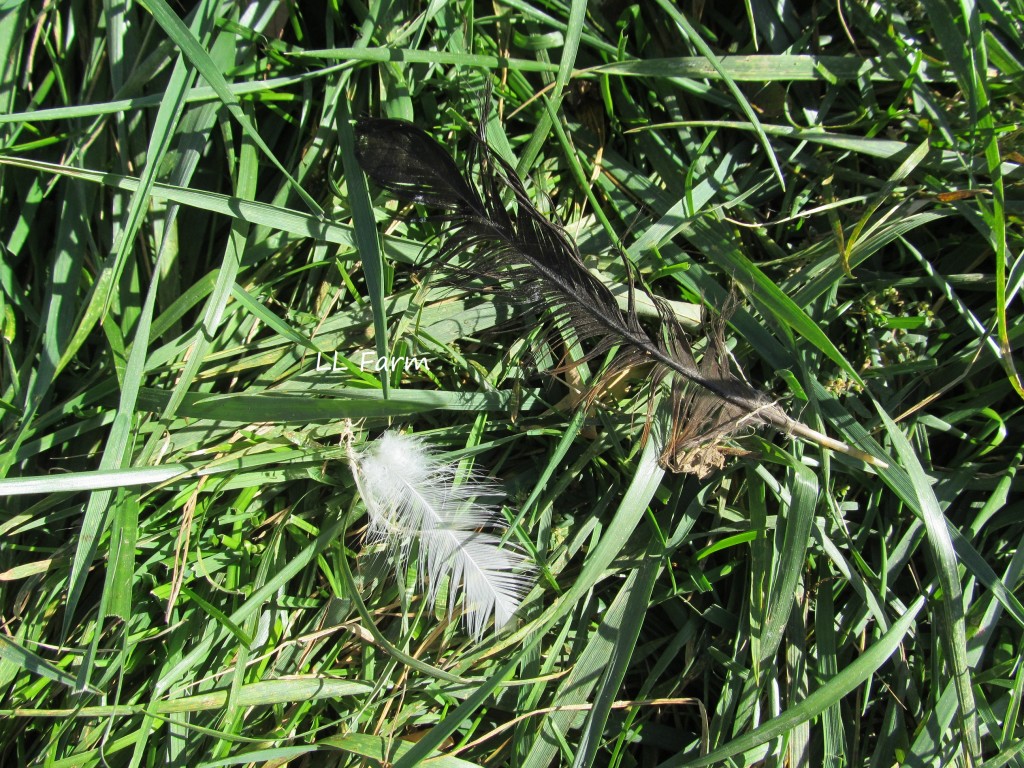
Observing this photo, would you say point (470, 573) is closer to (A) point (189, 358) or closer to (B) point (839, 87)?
(A) point (189, 358)

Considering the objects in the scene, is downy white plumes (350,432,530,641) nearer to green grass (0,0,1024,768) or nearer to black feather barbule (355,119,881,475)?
green grass (0,0,1024,768)

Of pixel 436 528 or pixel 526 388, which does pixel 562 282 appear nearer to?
pixel 526 388

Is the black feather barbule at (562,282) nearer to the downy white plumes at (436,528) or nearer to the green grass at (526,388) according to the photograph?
the green grass at (526,388)

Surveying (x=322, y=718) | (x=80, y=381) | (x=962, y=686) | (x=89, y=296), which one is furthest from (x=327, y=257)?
(x=962, y=686)

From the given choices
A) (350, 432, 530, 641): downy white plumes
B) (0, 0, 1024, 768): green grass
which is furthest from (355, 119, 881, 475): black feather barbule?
(350, 432, 530, 641): downy white plumes

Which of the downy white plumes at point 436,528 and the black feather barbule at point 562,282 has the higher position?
the black feather barbule at point 562,282

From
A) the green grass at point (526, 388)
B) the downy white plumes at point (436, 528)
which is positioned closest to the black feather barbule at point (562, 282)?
→ the green grass at point (526, 388)
